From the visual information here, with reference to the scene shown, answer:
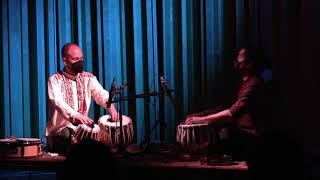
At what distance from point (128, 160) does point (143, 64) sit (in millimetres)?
1765

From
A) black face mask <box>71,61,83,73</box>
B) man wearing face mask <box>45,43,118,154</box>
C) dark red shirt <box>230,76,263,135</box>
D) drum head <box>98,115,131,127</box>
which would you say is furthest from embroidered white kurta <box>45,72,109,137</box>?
dark red shirt <box>230,76,263,135</box>

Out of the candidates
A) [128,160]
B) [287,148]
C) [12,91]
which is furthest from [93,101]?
[287,148]

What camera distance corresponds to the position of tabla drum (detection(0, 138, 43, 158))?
5531mm

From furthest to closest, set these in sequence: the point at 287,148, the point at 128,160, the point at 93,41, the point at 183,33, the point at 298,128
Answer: the point at 93,41 → the point at 183,33 → the point at 298,128 → the point at 128,160 → the point at 287,148

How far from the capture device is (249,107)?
538 cm

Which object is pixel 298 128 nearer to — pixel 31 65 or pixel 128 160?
pixel 128 160

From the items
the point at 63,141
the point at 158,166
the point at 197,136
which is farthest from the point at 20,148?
the point at 197,136

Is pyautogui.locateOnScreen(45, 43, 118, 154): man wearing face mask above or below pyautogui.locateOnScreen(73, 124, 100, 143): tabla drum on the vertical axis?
above

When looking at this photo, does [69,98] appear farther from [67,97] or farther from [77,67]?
[77,67]

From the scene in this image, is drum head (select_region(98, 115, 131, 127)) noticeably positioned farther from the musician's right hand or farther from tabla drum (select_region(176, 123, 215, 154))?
tabla drum (select_region(176, 123, 215, 154))

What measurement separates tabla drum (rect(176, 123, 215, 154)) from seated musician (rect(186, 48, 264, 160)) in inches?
3.5

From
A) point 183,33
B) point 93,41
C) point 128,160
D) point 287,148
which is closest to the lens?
point 287,148

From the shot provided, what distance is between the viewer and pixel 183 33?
Result: 6.40 meters

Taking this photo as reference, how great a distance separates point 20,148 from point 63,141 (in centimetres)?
49
